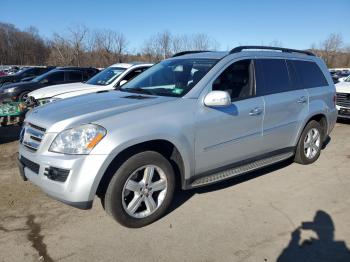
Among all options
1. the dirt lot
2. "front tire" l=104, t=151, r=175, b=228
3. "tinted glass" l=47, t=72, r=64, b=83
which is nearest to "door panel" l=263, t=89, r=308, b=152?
the dirt lot

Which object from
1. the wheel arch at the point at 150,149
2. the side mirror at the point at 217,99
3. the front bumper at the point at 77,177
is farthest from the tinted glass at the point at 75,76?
the front bumper at the point at 77,177

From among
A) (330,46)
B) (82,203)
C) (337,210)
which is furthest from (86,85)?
(330,46)

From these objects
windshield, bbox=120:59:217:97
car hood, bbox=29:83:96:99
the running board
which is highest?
windshield, bbox=120:59:217:97

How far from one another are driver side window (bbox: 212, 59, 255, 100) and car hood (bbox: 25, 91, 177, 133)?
724mm

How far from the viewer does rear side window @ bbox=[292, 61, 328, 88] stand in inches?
217

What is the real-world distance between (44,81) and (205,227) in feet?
34.5

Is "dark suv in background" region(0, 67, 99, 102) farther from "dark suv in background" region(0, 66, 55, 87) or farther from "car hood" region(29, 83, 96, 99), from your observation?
"dark suv in background" region(0, 66, 55, 87)

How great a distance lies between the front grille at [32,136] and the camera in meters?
3.55

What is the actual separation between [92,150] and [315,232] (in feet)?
7.95

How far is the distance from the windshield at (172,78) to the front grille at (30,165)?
162 centimetres

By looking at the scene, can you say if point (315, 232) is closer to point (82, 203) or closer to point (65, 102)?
point (82, 203)

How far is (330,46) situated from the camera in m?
60.5

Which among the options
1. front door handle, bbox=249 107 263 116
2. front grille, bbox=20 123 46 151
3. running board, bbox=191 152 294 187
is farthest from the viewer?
front door handle, bbox=249 107 263 116

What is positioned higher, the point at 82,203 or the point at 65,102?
the point at 65,102
